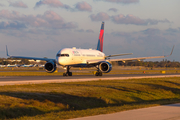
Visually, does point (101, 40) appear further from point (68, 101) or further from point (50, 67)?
point (68, 101)

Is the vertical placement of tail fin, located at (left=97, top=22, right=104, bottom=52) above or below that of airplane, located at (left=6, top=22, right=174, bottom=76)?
above

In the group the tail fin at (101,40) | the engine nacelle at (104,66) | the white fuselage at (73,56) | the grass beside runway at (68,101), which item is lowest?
the grass beside runway at (68,101)

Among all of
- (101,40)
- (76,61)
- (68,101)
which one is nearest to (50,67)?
(76,61)

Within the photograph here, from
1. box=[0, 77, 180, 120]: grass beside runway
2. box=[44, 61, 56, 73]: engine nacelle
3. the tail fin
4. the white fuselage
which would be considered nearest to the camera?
box=[0, 77, 180, 120]: grass beside runway

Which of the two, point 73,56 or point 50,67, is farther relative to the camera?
point 50,67

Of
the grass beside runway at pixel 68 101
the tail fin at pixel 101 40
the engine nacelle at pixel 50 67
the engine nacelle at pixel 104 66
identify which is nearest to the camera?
the grass beside runway at pixel 68 101

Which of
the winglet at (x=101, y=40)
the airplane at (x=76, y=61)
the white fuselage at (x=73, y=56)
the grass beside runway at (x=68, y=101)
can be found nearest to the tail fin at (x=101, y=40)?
the winglet at (x=101, y=40)

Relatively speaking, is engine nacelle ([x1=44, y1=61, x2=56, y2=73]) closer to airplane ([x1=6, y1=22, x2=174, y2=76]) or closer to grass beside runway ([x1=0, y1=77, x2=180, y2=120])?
airplane ([x1=6, y1=22, x2=174, y2=76])

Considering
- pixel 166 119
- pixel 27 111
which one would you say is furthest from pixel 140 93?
pixel 166 119

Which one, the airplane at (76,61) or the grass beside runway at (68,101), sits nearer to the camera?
the grass beside runway at (68,101)

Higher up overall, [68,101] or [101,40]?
[101,40]

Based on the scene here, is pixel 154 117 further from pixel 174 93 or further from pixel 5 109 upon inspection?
pixel 174 93

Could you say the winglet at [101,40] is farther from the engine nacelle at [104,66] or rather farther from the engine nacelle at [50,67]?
the engine nacelle at [50,67]

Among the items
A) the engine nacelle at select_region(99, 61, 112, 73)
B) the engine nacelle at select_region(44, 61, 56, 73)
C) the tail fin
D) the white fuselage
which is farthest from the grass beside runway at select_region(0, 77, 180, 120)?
the tail fin
